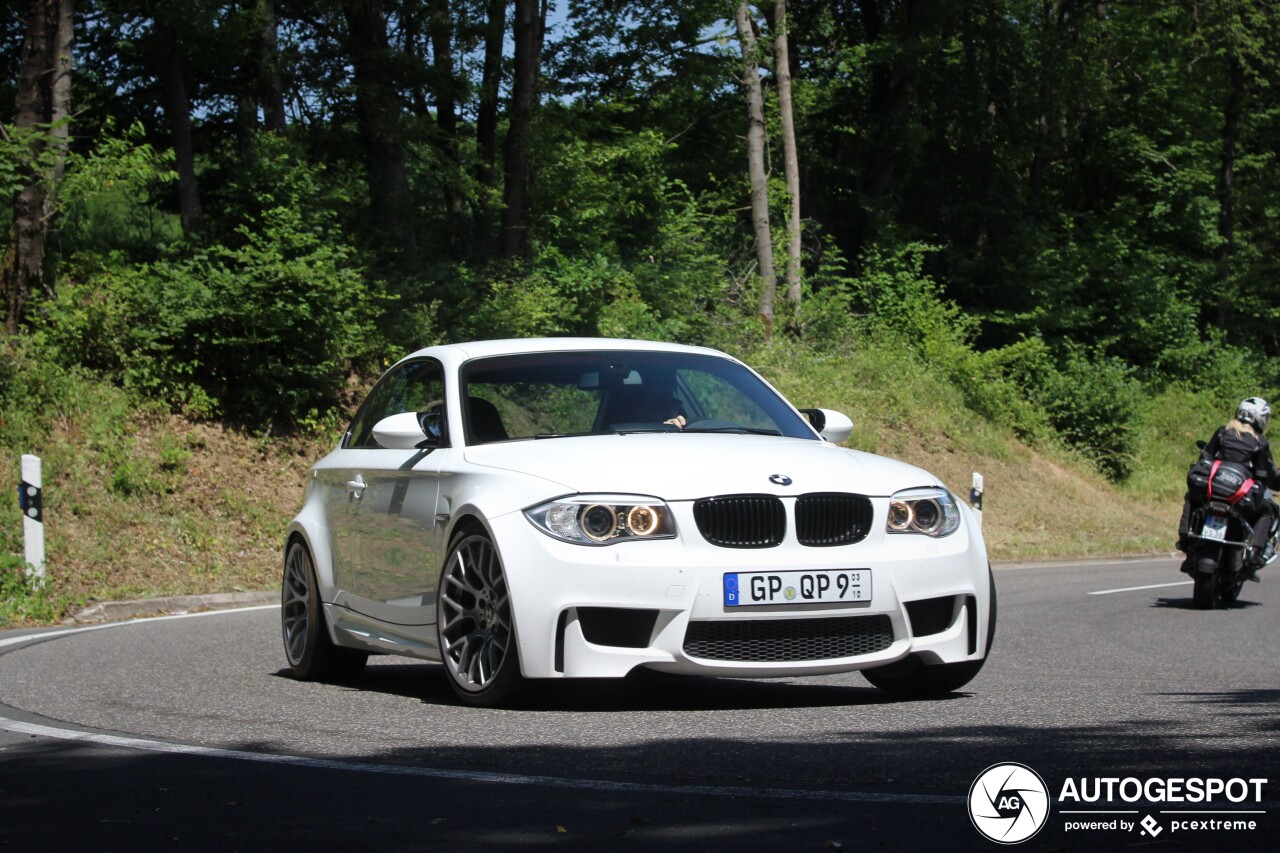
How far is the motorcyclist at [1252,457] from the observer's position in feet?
51.4

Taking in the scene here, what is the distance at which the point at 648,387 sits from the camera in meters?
8.40

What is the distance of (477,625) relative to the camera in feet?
23.7

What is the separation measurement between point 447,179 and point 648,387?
20699 mm

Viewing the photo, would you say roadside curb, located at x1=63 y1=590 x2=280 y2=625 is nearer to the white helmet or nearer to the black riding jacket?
the black riding jacket

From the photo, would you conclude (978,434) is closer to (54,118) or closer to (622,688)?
(54,118)

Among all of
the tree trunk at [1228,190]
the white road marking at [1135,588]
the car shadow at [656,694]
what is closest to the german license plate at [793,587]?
the car shadow at [656,694]

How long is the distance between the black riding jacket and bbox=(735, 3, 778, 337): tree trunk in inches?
703

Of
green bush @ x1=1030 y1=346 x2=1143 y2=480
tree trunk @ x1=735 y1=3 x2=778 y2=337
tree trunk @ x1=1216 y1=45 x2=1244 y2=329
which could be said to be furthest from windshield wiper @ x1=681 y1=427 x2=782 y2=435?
tree trunk @ x1=1216 y1=45 x2=1244 y2=329

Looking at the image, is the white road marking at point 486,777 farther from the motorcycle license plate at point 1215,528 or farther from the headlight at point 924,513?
the motorcycle license plate at point 1215,528

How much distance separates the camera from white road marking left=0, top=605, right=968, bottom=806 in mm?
4938

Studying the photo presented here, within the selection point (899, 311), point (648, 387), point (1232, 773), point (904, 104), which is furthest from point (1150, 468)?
point (1232, 773)

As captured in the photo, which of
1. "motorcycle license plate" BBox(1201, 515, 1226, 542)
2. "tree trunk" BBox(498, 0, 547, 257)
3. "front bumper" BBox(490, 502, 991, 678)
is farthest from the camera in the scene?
"tree trunk" BBox(498, 0, 547, 257)

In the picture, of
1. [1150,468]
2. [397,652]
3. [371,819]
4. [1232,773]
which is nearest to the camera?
[371,819]

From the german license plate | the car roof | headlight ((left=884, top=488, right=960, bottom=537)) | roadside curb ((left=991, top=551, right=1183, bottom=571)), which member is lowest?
roadside curb ((left=991, top=551, right=1183, bottom=571))
